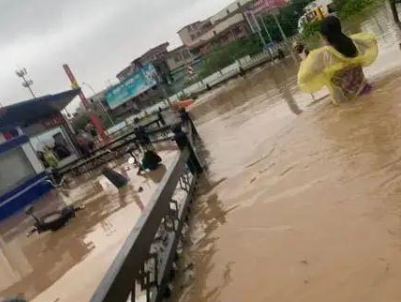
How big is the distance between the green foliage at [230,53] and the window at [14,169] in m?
32.5

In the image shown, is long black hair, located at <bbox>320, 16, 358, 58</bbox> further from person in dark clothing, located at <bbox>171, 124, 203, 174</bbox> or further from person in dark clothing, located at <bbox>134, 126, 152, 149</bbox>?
person in dark clothing, located at <bbox>134, 126, 152, 149</bbox>

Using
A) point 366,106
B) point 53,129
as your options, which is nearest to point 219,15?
point 53,129

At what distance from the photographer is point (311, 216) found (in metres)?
4.92

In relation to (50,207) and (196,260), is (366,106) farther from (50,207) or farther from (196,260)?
(50,207)

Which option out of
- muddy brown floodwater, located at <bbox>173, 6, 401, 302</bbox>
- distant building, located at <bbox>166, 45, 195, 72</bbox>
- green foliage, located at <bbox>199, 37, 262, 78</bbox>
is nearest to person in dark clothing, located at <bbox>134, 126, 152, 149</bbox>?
muddy brown floodwater, located at <bbox>173, 6, 401, 302</bbox>

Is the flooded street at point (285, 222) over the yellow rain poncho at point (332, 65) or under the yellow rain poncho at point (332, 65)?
under

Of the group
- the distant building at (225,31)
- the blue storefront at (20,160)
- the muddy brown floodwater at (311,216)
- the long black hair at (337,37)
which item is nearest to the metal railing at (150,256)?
the muddy brown floodwater at (311,216)

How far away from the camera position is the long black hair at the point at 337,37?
852cm

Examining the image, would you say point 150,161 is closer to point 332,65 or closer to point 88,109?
point 332,65

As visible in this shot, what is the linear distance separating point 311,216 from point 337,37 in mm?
4659

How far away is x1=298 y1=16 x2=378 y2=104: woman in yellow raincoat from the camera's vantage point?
28.3 feet

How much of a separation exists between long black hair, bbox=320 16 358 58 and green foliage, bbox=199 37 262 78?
4306cm

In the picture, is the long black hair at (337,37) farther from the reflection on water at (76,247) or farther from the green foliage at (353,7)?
the green foliage at (353,7)

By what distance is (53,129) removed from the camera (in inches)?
1152
